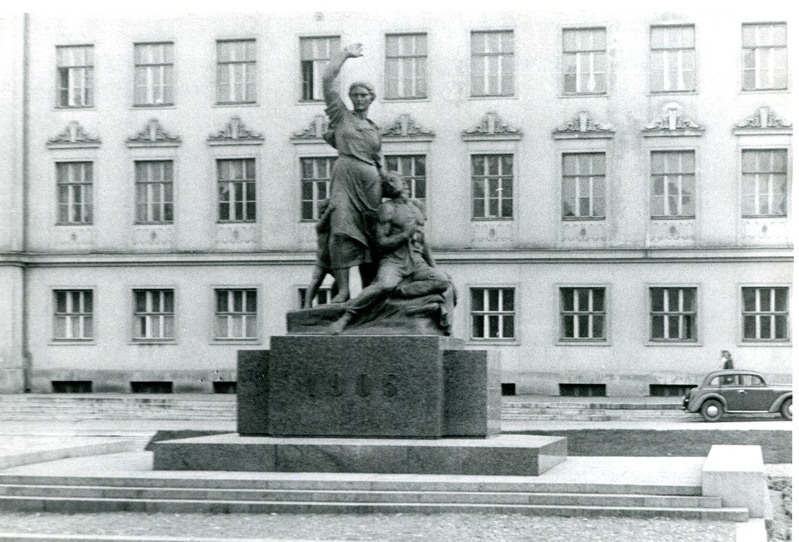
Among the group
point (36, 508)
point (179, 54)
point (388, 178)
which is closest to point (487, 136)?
point (179, 54)

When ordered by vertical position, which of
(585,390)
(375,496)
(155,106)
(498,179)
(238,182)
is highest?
(155,106)

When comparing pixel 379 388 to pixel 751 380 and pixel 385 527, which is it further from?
pixel 751 380

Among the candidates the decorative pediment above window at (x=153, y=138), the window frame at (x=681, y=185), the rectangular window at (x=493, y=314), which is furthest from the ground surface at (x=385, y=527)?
the decorative pediment above window at (x=153, y=138)

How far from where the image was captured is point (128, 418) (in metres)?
32.3

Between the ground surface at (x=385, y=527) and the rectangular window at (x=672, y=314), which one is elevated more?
the rectangular window at (x=672, y=314)

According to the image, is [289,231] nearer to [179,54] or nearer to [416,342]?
[179,54]

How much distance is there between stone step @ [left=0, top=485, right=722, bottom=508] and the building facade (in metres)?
25.6

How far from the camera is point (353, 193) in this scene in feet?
49.6

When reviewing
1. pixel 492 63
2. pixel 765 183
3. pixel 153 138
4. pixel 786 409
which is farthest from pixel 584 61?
pixel 786 409

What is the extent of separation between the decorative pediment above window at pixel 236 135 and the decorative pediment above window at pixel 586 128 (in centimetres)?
895

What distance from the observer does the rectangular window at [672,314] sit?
37844mm

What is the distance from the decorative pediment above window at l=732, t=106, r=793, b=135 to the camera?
37469 millimetres

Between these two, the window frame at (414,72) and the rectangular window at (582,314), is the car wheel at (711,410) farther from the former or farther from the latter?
the window frame at (414,72)

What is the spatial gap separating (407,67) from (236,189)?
20.2 ft
